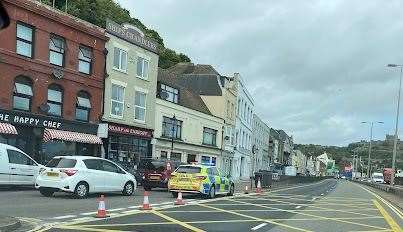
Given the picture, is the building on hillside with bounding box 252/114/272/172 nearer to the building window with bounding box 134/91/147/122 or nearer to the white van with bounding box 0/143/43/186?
the building window with bounding box 134/91/147/122

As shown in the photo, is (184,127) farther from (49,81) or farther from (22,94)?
(22,94)

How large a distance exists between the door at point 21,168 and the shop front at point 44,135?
443 cm

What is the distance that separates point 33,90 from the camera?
3111 centimetres

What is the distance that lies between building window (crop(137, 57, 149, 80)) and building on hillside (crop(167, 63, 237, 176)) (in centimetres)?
1745

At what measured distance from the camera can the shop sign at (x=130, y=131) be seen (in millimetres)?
38031

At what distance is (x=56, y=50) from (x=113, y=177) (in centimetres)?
1213

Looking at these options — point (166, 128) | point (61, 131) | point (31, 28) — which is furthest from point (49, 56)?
point (166, 128)

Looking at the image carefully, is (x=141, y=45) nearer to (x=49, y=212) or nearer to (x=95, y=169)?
(x=95, y=169)

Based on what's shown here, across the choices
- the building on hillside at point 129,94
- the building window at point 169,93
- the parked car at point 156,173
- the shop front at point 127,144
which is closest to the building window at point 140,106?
the building on hillside at point 129,94

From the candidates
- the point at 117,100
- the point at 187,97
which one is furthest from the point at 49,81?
the point at 187,97

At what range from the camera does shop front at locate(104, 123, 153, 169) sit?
38.0 metres

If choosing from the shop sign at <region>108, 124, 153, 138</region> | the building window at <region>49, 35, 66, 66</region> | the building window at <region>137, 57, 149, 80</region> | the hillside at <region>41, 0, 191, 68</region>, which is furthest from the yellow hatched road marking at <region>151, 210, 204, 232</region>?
the hillside at <region>41, 0, 191, 68</region>

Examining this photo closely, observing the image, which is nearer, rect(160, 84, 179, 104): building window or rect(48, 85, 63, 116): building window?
rect(48, 85, 63, 116): building window

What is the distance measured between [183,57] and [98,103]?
5771 centimetres
